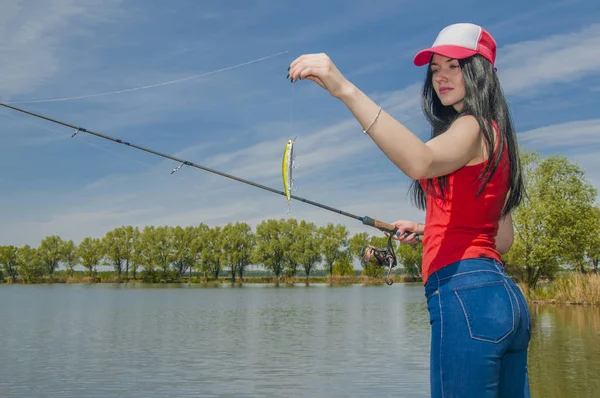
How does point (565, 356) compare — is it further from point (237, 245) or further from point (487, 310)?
point (237, 245)

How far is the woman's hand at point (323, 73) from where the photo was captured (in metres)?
2.14

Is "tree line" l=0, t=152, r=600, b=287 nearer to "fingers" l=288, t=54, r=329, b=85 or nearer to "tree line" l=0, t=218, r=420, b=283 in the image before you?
"tree line" l=0, t=218, r=420, b=283

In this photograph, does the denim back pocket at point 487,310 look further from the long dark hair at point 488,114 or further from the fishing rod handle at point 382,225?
the fishing rod handle at point 382,225

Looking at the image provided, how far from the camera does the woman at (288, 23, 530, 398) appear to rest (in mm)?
2162

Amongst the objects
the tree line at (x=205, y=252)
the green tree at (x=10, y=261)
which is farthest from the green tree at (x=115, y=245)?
the green tree at (x=10, y=261)

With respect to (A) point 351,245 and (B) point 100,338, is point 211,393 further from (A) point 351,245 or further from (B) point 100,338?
(A) point 351,245

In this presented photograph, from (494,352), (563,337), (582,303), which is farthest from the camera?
(582,303)

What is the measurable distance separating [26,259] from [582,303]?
113 meters

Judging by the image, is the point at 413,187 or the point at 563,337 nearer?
the point at 413,187

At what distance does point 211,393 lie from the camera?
13.5 metres

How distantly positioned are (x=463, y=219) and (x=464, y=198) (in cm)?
8

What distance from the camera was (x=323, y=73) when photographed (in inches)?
84.4

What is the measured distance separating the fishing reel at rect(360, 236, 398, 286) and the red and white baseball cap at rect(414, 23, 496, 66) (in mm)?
1651

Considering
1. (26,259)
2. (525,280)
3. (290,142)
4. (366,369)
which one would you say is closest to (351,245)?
(26,259)
